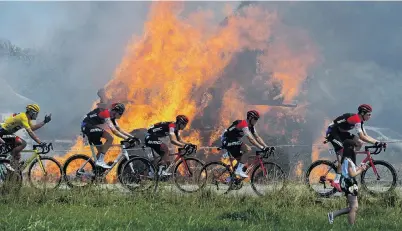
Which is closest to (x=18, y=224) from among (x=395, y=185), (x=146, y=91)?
(x=395, y=185)

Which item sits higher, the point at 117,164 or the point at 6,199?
the point at 117,164

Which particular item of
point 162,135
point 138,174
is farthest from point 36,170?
point 162,135

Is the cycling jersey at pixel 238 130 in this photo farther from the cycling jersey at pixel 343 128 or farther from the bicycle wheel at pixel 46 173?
the bicycle wheel at pixel 46 173

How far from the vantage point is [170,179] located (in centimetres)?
1069

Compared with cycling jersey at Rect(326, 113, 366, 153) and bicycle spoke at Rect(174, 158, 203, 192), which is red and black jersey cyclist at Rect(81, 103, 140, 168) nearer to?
bicycle spoke at Rect(174, 158, 203, 192)

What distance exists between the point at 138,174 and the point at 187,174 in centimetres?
114

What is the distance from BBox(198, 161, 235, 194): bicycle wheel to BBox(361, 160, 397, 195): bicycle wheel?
9.73 ft

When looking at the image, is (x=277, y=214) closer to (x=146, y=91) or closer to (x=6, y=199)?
(x=6, y=199)

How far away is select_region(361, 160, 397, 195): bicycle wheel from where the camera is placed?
9.99 m

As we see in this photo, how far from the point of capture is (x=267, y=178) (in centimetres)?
1021

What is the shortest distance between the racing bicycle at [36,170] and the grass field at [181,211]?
0.58m

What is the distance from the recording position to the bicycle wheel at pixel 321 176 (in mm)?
10305

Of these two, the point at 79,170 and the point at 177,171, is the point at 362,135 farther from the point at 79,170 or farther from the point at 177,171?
the point at 79,170

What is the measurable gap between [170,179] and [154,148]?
34.5 inches
